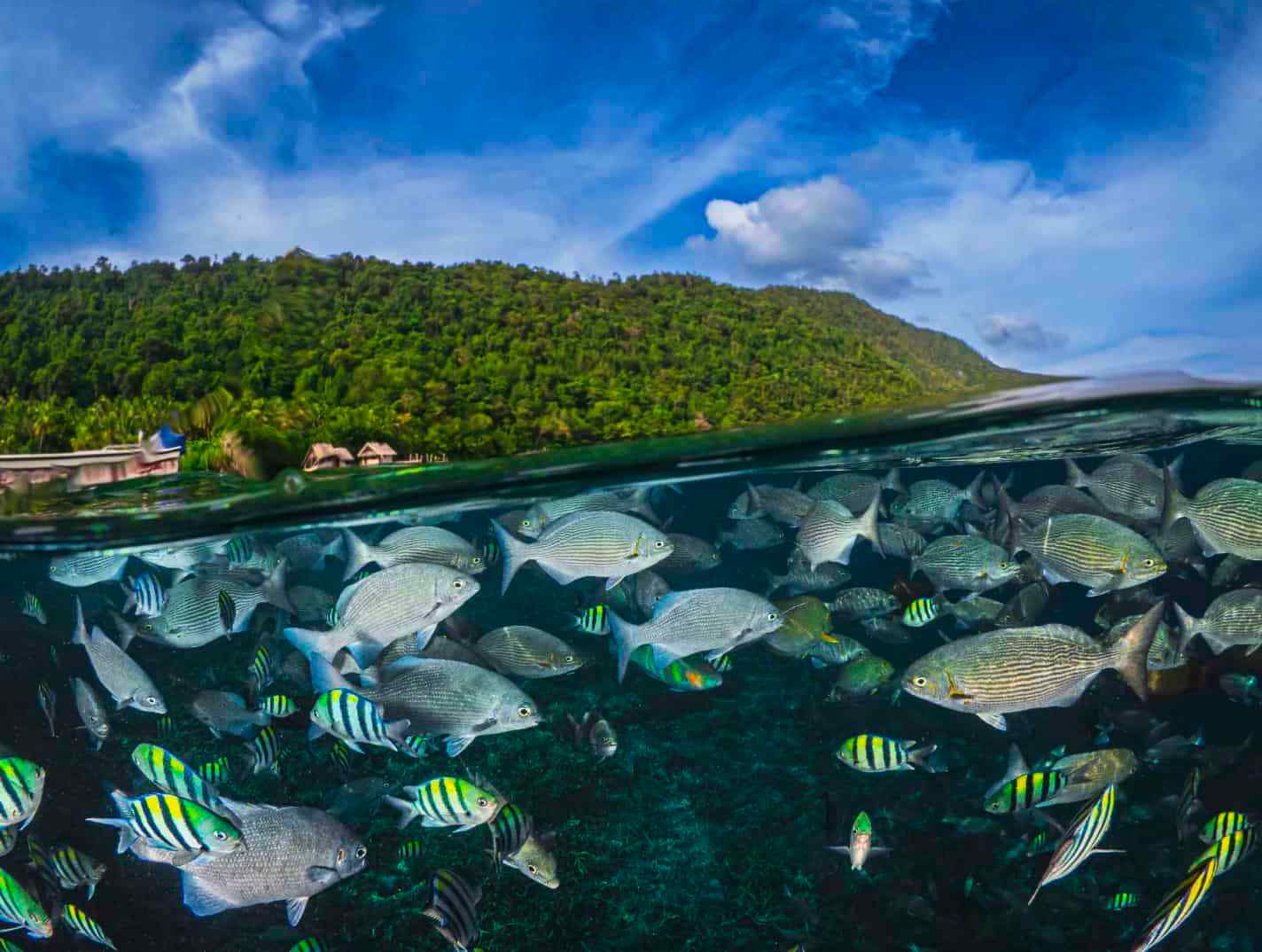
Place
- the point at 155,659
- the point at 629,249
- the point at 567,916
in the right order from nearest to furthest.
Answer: the point at 629,249 < the point at 567,916 < the point at 155,659

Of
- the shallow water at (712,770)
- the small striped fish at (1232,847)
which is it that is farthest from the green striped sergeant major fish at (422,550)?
the small striped fish at (1232,847)

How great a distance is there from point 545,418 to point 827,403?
3.13 meters

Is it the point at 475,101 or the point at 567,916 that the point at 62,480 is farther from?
the point at 567,916

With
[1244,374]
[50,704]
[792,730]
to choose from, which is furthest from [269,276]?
[1244,374]

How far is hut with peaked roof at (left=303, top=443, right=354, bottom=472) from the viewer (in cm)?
825

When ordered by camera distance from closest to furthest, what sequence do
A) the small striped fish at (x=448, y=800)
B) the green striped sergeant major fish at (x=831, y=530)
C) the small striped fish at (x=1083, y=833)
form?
the small striped fish at (x=1083, y=833) < the small striped fish at (x=448, y=800) < the green striped sergeant major fish at (x=831, y=530)

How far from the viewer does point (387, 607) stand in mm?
5582

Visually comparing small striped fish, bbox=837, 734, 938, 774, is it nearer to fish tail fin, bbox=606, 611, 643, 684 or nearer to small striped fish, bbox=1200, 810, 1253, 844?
fish tail fin, bbox=606, 611, 643, 684

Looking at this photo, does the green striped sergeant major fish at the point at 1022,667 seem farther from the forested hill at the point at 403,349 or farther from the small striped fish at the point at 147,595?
the small striped fish at the point at 147,595

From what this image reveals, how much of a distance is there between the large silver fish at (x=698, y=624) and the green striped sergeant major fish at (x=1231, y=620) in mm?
3907

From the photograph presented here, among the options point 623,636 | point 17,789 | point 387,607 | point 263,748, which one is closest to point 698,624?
point 623,636

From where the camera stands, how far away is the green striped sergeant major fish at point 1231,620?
6688 mm

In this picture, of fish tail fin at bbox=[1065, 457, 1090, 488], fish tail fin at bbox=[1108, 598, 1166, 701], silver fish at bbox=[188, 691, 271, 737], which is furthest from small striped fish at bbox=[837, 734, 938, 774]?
silver fish at bbox=[188, 691, 271, 737]

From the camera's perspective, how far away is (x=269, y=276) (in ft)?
23.2
